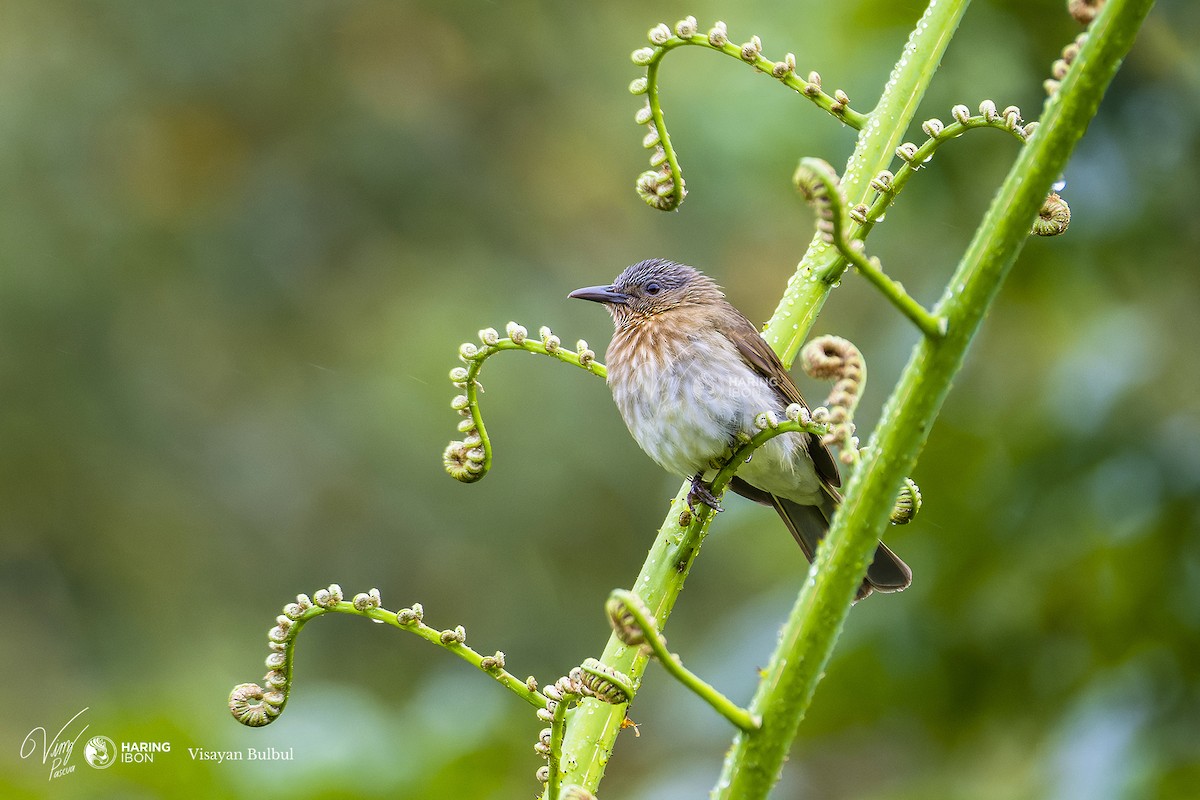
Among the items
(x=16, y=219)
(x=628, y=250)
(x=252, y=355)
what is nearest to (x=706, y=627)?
(x=628, y=250)

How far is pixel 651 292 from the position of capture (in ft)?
13.5

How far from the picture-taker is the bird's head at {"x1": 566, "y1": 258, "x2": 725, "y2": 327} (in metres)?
4.01

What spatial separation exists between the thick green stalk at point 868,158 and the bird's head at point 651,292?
6.96ft

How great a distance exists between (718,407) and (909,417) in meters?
2.16

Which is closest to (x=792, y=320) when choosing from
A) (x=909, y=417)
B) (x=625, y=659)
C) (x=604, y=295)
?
(x=625, y=659)

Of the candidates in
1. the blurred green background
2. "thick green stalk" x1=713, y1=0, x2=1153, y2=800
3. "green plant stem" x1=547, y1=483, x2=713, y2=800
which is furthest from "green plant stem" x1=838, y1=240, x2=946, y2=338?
the blurred green background

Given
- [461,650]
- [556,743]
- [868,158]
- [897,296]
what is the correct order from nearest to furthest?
1. [897,296]
2. [556,743]
3. [461,650]
4. [868,158]

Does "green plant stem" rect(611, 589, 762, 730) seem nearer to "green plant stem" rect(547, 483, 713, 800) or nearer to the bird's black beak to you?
"green plant stem" rect(547, 483, 713, 800)

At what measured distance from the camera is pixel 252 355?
24.7ft

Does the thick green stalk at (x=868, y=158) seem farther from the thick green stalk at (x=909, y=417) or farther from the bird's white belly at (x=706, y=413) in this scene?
the bird's white belly at (x=706, y=413)

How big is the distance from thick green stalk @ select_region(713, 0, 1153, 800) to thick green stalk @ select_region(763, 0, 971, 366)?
1.88 ft

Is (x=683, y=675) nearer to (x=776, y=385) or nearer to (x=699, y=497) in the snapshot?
(x=699, y=497)

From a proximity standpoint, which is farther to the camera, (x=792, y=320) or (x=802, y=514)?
(x=802, y=514)

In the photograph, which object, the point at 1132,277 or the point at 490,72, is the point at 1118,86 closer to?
the point at 1132,277
